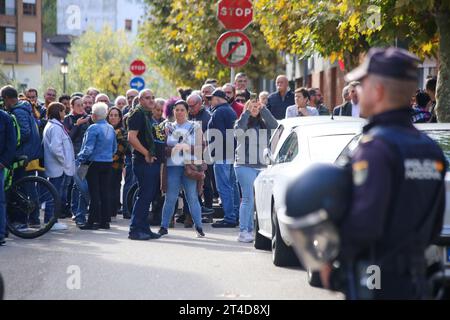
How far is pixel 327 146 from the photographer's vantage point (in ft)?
35.2

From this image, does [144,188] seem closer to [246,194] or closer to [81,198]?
[246,194]

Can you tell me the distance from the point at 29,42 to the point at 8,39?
216 cm

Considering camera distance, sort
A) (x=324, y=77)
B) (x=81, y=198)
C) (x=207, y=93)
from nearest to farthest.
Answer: (x=81, y=198) → (x=207, y=93) → (x=324, y=77)

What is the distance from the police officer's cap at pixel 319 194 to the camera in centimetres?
448

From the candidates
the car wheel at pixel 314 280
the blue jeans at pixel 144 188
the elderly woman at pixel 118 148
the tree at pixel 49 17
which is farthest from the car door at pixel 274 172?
the tree at pixel 49 17

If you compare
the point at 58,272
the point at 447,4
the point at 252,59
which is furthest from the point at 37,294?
the point at 252,59

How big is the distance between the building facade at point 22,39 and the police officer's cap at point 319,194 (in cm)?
8305

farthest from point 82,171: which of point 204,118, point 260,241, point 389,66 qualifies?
point 389,66

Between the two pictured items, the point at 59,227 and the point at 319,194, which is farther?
the point at 59,227

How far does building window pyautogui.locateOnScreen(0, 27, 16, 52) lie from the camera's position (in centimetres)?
8756

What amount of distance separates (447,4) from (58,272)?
21.1 feet

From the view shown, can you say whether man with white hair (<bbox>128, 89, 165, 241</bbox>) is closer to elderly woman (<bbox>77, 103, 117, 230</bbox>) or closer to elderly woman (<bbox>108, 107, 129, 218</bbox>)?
elderly woman (<bbox>77, 103, 117, 230</bbox>)

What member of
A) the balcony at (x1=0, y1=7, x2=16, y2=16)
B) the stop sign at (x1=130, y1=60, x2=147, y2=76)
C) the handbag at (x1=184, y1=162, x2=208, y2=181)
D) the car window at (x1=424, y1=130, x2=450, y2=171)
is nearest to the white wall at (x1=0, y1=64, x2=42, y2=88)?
the balcony at (x1=0, y1=7, x2=16, y2=16)

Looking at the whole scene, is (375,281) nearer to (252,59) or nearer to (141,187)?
(141,187)
